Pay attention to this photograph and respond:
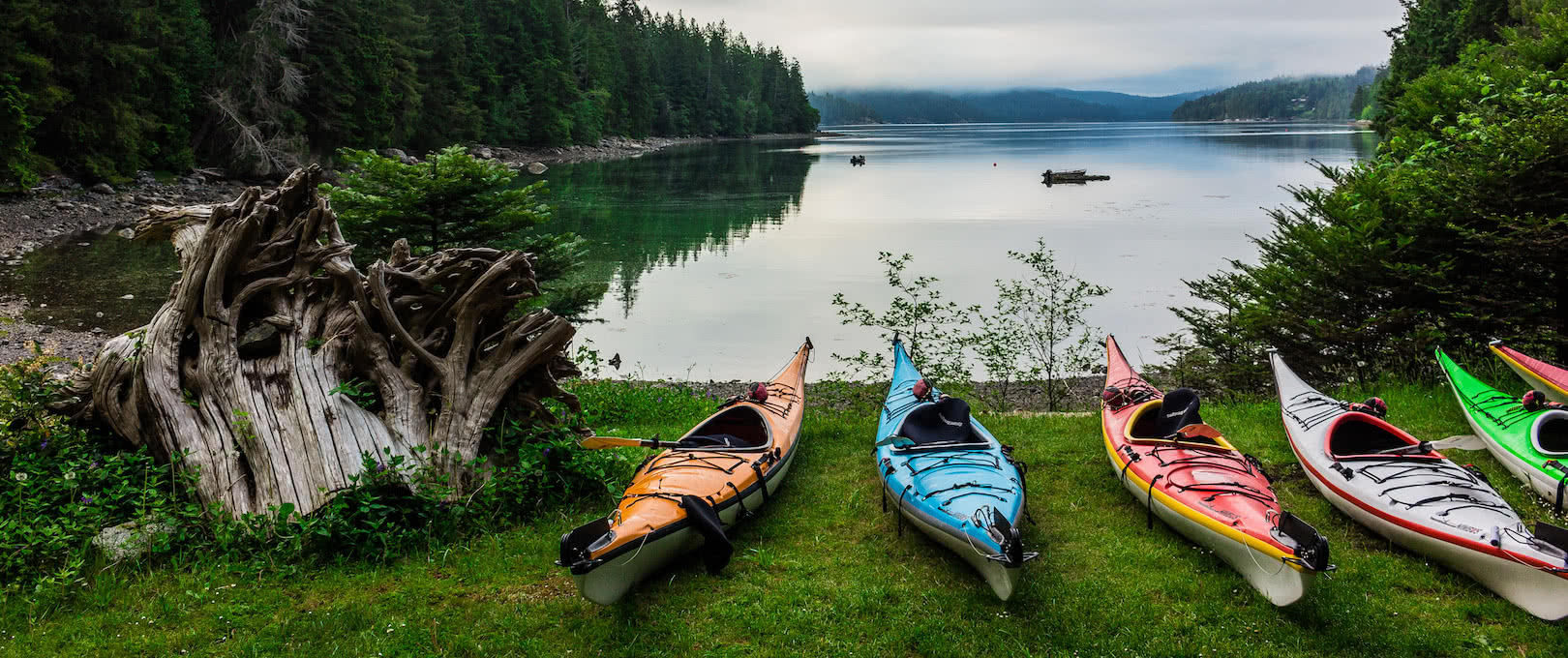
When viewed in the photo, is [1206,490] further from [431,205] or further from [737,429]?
[431,205]

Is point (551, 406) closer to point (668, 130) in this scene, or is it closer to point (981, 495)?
point (981, 495)

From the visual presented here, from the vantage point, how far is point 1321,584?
5520mm

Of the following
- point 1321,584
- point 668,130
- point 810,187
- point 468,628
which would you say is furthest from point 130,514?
point 668,130

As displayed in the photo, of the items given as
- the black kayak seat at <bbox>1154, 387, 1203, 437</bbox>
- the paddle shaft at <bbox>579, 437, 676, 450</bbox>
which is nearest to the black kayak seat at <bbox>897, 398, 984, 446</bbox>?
the black kayak seat at <bbox>1154, 387, 1203, 437</bbox>

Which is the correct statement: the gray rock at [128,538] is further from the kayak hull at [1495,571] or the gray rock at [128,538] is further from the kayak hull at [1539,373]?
the kayak hull at [1539,373]

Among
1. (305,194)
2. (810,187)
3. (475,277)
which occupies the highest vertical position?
(305,194)

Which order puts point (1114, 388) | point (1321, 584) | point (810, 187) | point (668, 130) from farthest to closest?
1. point (668, 130)
2. point (810, 187)
3. point (1114, 388)
4. point (1321, 584)

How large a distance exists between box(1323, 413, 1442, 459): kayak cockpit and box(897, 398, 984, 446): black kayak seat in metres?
2.78

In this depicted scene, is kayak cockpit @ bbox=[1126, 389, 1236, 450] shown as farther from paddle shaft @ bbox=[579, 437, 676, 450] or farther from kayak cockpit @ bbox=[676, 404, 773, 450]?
paddle shaft @ bbox=[579, 437, 676, 450]

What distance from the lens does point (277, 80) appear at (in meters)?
42.6

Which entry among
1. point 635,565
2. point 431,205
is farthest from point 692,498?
point 431,205

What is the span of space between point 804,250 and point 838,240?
2.46m

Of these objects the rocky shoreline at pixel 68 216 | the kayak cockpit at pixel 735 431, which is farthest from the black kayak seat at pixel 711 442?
the rocky shoreline at pixel 68 216

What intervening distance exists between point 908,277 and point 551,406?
1694cm
